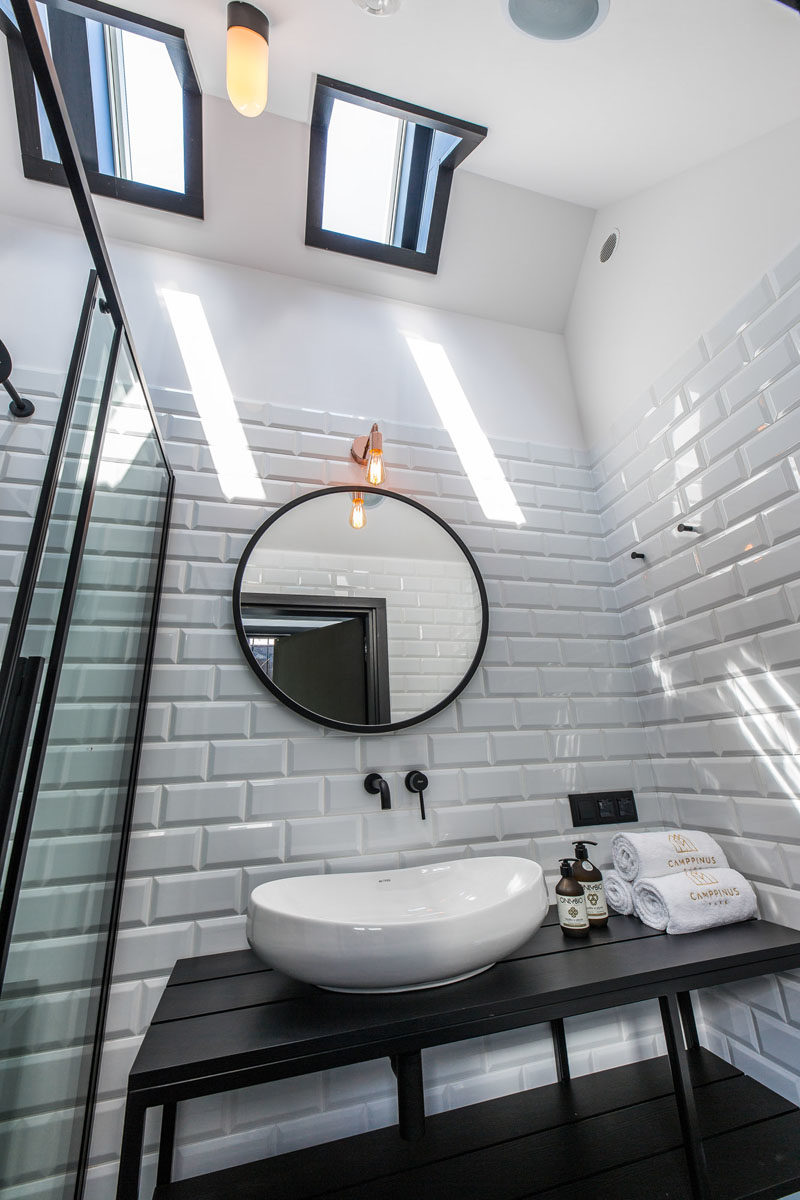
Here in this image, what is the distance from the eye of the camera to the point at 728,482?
1.50 m

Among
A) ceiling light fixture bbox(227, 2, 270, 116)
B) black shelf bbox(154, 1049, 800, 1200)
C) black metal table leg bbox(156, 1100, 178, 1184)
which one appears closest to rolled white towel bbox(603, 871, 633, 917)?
black shelf bbox(154, 1049, 800, 1200)

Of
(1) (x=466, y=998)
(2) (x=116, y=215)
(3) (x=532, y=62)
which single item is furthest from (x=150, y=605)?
(3) (x=532, y=62)

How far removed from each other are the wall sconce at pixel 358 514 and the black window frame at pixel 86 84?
3.29 feet

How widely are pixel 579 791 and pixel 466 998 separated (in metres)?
0.80

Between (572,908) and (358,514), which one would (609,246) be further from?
(572,908)

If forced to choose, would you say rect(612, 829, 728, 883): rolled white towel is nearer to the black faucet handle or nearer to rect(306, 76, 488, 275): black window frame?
the black faucet handle

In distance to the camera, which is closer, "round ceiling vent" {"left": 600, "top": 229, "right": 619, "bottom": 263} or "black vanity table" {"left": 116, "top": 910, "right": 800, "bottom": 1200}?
"black vanity table" {"left": 116, "top": 910, "right": 800, "bottom": 1200}

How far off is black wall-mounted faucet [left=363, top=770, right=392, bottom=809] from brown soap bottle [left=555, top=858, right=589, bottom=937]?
1.57 ft

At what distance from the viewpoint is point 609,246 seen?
6.54ft

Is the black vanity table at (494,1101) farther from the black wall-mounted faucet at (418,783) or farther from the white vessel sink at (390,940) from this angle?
the black wall-mounted faucet at (418,783)

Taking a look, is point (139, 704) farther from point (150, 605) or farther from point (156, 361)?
point (156, 361)

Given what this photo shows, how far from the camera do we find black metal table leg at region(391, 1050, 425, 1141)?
1.03 meters

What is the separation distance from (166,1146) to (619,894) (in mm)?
1157

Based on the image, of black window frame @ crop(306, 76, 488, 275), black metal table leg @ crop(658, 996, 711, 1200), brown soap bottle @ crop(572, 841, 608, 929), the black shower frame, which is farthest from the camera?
black window frame @ crop(306, 76, 488, 275)
